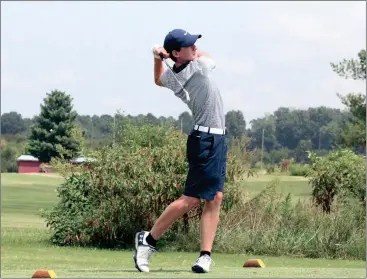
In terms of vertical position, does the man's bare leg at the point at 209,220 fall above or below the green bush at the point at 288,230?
above

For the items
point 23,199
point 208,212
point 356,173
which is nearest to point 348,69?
point 23,199

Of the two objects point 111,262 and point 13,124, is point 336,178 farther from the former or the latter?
point 13,124

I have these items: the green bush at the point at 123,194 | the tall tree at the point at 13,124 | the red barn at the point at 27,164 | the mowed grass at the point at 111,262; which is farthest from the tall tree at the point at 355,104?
the tall tree at the point at 13,124

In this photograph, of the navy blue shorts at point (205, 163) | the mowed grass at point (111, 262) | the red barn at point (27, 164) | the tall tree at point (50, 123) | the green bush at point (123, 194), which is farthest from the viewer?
the red barn at point (27, 164)

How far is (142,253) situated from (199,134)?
1094mm

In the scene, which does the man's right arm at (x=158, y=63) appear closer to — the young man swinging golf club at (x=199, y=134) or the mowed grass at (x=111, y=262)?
the young man swinging golf club at (x=199, y=134)

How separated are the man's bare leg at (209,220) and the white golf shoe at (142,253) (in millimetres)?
446

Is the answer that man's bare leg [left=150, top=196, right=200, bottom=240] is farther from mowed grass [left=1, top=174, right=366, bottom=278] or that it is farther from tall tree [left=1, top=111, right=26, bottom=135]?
tall tree [left=1, top=111, right=26, bottom=135]

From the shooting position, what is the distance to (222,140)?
7711 millimetres

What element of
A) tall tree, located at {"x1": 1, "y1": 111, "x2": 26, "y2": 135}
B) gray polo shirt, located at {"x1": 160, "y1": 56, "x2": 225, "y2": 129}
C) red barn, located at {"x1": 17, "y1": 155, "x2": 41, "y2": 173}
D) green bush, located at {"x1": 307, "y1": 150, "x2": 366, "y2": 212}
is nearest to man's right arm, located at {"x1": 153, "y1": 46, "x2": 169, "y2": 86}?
gray polo shirt, located at {"x1": 160, "y1": 56, "x2": 225, "y2": 129}

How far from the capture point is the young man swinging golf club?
25.1 ft

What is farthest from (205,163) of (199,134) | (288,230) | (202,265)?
(288,230)

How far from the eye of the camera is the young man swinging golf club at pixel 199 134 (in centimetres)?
764

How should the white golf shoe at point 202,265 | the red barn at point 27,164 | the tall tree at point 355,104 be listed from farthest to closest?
the red barn at point 27,164 → the tall tree at point 355,104 → the white golf shoe at point 202,265
